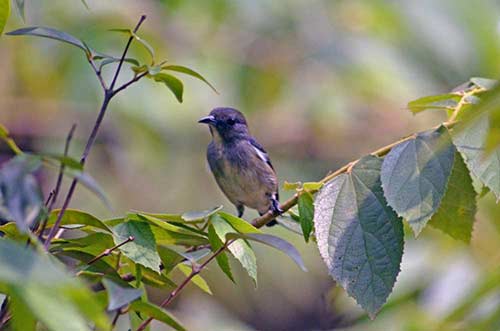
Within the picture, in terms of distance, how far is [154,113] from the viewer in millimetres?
5359

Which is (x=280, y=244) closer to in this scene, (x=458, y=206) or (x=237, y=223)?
(x=237, y=223)

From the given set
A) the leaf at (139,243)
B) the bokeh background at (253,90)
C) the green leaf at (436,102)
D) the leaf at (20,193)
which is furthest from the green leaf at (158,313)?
the bokeh background at (253,90)

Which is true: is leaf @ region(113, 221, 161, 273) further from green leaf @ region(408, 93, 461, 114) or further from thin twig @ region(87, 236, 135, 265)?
green leaf @ region(408, 93, 461, 114)

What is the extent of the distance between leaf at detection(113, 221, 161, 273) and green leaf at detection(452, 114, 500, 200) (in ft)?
2.34

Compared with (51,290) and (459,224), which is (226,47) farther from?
(51,290)

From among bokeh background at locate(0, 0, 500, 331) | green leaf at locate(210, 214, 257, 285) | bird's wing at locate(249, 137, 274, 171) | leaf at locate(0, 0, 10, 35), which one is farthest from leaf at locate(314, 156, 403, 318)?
bokeh background at locate(0, 0, 500, 331)

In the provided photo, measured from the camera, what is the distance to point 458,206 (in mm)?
2131

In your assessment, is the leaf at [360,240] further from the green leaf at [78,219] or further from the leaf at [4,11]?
the leaf at [4,11]

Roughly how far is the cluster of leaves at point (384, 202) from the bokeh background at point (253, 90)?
314 cm

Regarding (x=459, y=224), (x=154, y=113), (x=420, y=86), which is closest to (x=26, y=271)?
(x=459, y=224)

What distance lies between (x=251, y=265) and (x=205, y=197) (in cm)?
455

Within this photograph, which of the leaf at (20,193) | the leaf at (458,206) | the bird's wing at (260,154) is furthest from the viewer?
the bird's wing at (260,154)

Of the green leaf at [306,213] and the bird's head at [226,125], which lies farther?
the bird's head at [226,125]

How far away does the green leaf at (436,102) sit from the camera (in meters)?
2.14
